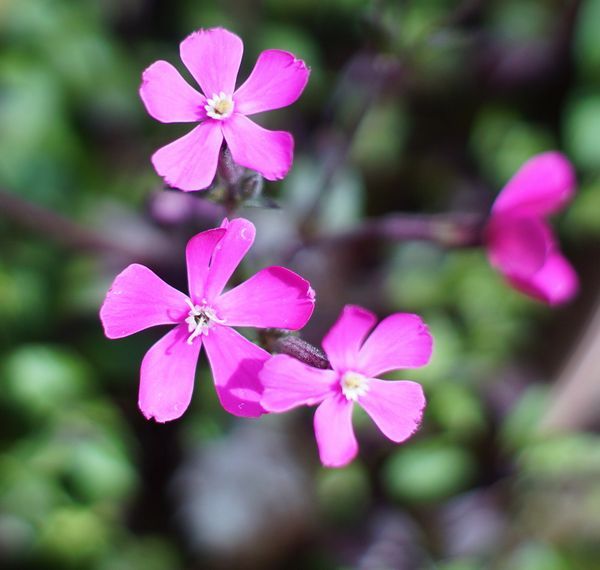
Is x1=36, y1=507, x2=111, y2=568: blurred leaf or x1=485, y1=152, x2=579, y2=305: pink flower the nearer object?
x1=485, y1=152, x2=579, y2=305: pink flower

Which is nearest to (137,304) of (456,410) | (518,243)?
(518,243)

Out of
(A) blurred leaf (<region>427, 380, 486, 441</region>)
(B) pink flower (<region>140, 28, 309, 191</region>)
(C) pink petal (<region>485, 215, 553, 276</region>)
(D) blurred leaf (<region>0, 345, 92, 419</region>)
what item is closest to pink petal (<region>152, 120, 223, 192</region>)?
(B) pink flower (<region>140, 28, 309, 191</region>)

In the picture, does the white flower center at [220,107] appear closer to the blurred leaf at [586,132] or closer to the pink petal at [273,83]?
the pink petal at [273,83]

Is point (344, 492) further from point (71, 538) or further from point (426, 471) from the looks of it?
point (71, 538)

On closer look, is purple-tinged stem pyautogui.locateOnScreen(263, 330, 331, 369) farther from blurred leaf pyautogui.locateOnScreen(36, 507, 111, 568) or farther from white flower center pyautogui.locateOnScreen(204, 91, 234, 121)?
blurred leaf pyautogui.locateOnScreen(36, 507, 111, 568)

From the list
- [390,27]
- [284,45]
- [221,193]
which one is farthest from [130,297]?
[284,45]

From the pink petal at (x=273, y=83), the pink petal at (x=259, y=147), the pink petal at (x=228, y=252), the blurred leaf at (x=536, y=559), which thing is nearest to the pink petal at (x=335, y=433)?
the pink petal at (x=228, y=252)
